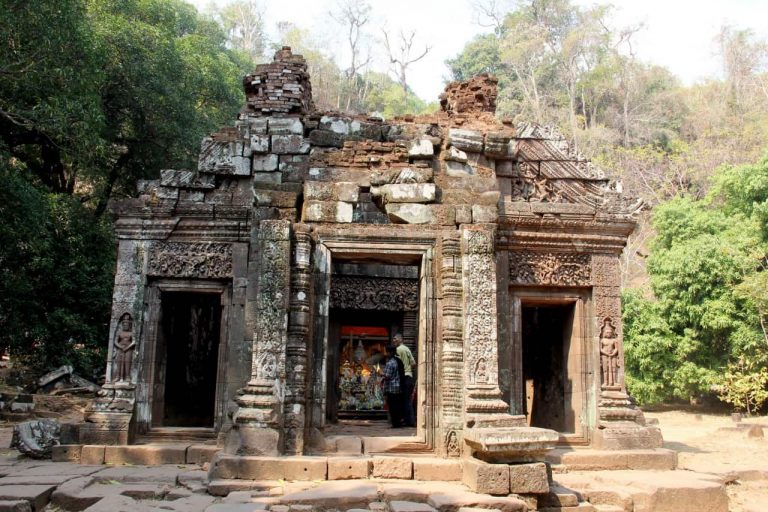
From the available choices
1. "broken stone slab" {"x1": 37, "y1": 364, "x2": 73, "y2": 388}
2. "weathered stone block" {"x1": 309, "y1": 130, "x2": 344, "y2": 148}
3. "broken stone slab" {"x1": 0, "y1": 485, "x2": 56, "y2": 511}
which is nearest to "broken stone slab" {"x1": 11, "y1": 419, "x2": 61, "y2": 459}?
"broken stone slab" {"x1": 0, "y1": 485, "x2": 56, "y2": 511}

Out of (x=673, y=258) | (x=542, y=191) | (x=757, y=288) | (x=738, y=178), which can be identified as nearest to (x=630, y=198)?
(x=542, y=191)

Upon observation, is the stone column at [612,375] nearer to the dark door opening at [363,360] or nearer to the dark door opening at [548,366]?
the dark door opening at [548,366]

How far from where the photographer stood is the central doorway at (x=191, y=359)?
10.4 metres

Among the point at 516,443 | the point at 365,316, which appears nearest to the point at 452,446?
the point at 516,443

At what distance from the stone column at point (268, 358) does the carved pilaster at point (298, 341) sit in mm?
101

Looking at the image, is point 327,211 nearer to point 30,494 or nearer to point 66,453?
point 30,494

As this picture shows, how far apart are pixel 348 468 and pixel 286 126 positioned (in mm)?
Answer: 4295

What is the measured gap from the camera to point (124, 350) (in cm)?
895

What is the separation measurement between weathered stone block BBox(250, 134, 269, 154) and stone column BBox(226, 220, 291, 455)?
1.57m

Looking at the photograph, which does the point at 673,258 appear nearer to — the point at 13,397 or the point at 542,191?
the point at 542,191

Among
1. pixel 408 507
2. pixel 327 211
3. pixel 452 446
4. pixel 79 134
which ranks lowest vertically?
pixel 408 507

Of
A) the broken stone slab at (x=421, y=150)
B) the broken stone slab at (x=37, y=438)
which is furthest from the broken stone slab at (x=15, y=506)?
the broken stone slab at (x=421, y=150)

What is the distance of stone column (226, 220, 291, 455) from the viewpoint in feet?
20.9

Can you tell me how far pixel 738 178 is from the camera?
18094 mm
